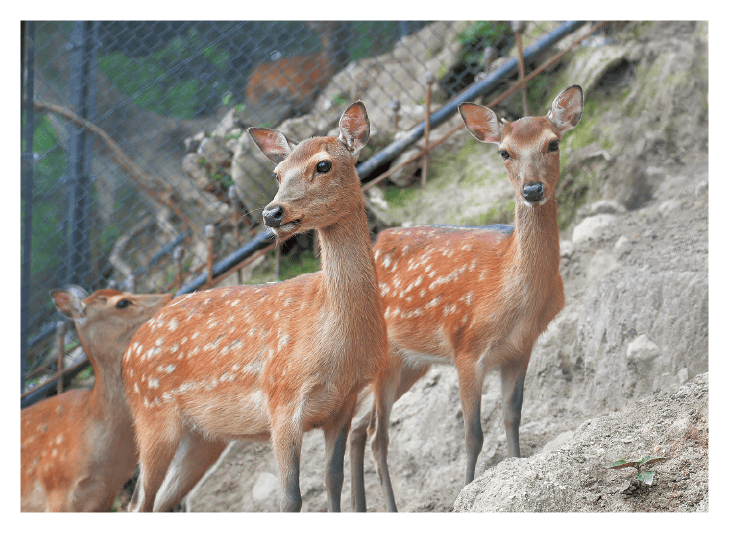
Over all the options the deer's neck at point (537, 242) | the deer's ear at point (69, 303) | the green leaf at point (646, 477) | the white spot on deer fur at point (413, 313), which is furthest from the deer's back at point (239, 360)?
the green leaf at point (646, 477)

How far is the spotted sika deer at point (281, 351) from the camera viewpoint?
238 cm

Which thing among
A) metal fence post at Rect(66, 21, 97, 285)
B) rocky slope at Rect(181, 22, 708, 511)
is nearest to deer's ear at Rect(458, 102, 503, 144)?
rocky slope at Rect(181, 22, 708, 511)

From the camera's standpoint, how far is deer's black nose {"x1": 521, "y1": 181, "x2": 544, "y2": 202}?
2.48m

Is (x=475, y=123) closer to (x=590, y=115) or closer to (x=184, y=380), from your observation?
(x=590, y=115)

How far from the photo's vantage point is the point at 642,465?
2.52 m

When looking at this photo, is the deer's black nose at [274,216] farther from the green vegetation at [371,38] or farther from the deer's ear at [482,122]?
the green vegetation at [371,38]

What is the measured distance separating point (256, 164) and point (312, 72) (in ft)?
1.55

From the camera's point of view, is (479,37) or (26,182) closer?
(26,182)

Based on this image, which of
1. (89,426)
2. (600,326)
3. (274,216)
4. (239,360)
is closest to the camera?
(274,216)

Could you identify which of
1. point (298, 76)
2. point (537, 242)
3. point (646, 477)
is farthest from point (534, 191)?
point (298, 76)

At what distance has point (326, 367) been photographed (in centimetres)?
238

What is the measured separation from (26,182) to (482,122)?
1695 mm

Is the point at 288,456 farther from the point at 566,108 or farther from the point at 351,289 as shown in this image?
the point at 566,108

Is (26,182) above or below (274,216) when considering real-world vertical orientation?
above
